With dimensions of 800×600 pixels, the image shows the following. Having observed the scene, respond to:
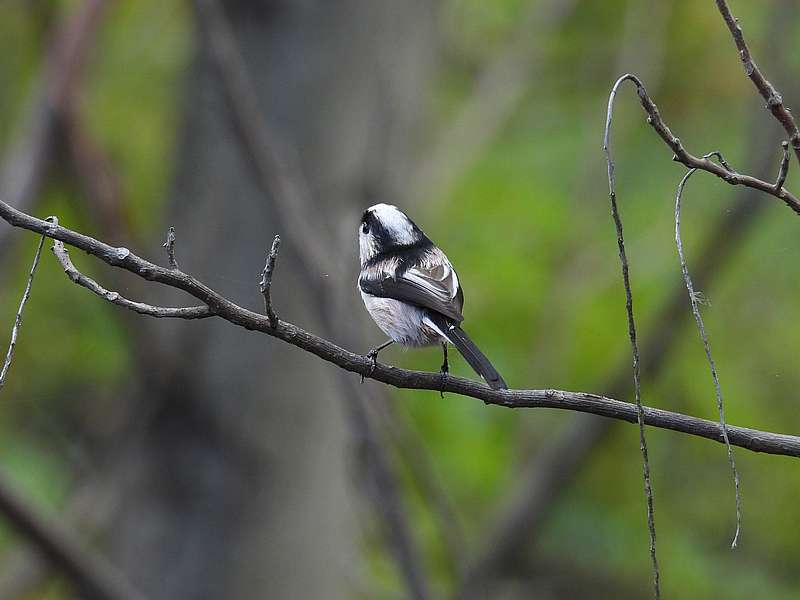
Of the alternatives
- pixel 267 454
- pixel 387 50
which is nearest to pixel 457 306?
pixel 267 454

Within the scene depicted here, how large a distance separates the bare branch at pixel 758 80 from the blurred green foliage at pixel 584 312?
3.47m

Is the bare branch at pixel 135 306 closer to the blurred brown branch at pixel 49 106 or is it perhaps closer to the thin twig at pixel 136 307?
the thin twig at pixel 136 307

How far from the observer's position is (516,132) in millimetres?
8141

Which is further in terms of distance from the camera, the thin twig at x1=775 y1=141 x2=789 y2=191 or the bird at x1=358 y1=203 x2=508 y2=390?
the bird at x1=358 y1=203 x2=508 y2=390

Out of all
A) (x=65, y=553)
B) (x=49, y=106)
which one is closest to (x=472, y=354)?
(x=65, y=553)

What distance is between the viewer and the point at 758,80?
5.68 feet

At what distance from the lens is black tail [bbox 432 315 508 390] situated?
1905mm

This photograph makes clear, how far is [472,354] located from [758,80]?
804 mm

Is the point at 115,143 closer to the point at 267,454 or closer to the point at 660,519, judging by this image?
the point at 267,454

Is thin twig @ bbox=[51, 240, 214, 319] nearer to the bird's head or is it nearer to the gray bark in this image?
the bird's head

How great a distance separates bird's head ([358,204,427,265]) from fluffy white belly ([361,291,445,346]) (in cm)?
16

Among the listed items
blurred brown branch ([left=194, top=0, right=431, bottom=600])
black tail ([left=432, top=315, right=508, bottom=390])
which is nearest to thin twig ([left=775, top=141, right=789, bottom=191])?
black tail ([left=432, top=315, right=508, bottom=390])

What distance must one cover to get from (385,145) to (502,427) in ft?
7.42

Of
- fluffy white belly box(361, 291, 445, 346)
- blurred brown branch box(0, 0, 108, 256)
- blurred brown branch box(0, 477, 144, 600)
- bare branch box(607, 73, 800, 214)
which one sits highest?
blurred brown branch box(0, 0, 108, 256)
